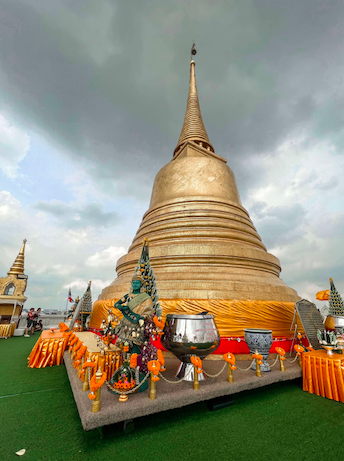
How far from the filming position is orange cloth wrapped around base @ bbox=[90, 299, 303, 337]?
197 inches

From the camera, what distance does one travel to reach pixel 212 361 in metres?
4.62

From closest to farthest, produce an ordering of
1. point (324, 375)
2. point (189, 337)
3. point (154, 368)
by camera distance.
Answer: point (154, 368) → point (189, 337) → point (324, 375)

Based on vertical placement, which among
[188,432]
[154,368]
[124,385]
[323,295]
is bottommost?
[188,432]

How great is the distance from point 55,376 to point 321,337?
510 cm

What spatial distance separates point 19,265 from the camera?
12.2 m

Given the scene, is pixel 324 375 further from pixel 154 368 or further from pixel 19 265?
pixel 19 265

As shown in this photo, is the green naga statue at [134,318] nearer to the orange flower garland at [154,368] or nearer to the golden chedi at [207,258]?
the orange flower garland at [154,368]

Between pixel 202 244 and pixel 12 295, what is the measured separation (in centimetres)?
1034

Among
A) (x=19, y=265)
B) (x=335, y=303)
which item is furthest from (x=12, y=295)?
(x=335, y=303)

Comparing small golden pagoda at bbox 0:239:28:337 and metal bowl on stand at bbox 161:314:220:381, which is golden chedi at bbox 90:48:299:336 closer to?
metal bowl on stand at bbox 161:314:220:381

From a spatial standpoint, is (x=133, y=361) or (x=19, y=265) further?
(x=19, y=265)

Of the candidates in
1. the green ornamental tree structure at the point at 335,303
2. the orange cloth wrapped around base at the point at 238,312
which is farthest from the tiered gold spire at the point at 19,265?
the green ornamental tree structure at the point at 335,303

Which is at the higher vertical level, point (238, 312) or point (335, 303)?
point (335, 303)

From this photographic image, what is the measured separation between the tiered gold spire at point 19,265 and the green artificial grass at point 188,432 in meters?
10.0
